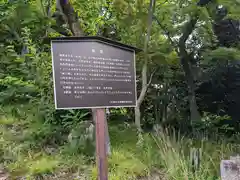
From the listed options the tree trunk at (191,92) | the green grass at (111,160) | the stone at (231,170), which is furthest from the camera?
the tree trunk at (191,92)

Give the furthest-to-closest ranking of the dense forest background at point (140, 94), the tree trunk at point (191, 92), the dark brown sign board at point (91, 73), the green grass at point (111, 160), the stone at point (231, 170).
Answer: the tree trunk at point (191, 92) < the dense forest background at point (140, 94) < the green grass at point (111, 160) < the stone at point (231, 170) < the dark brown sign board at point (91, 73)

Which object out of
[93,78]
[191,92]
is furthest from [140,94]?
[93,78]

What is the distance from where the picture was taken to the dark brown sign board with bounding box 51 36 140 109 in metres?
2.49

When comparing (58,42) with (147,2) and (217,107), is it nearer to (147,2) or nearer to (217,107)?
(147,2)

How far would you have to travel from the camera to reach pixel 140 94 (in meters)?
4.79

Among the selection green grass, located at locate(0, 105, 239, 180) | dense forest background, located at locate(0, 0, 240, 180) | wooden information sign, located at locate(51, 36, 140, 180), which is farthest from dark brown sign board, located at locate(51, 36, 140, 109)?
green grass, located at locate(0, 105, 239, 180)

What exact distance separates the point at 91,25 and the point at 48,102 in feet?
6.52

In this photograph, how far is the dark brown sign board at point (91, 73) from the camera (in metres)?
2.49

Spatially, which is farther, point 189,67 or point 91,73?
point 189,67

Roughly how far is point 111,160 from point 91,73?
157 centimetres

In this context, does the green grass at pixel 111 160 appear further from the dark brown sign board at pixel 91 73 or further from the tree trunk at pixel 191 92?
the tree trunk at pixel 191 92

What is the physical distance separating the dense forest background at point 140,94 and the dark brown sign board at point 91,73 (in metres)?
0.39

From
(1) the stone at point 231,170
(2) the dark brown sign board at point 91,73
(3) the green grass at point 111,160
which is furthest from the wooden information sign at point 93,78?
(1) the stone at point 231,170

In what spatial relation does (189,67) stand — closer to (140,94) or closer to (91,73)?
(140,94)
